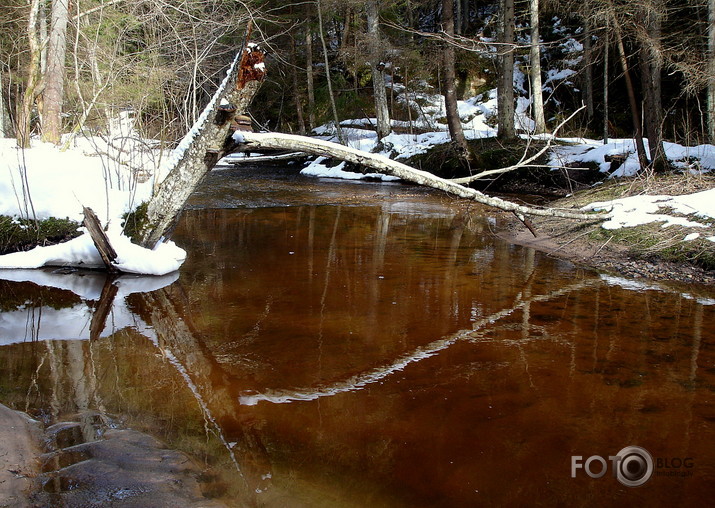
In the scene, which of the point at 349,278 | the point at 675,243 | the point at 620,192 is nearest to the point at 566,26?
the point at 620,192

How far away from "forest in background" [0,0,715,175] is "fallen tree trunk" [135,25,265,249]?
943 mm

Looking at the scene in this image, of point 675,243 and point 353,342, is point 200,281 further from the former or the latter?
point 675,243

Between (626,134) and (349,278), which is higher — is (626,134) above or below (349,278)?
above

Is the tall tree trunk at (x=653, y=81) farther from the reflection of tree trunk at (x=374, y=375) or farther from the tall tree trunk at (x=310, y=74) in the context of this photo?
the tall tree trunk at (x=310, y=74)

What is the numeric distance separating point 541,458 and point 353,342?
1817 mm

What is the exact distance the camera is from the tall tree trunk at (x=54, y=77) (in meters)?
11.0

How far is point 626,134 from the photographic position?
21.0 meters

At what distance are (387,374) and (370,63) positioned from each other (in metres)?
A: 17.7

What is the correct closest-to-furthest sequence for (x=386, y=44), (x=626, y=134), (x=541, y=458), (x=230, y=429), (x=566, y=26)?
1. (x=541, y=458)
2. (x=230, y=429)
3. (x=386, y=44)
4. (x=626, y=134)
5. (x=566, y=26)

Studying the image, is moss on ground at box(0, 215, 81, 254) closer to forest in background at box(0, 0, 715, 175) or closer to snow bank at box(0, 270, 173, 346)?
snow bank at box(0, 270, 173, 346)

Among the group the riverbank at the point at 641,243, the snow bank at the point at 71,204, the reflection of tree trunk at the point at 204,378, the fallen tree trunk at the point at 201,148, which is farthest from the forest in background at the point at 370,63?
the reflection of tree trunk at the point at 204,378

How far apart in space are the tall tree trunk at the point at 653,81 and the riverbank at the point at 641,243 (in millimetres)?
1044

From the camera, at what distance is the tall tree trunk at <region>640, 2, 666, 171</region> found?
9234 millimetres

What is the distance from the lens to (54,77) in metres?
11.2
